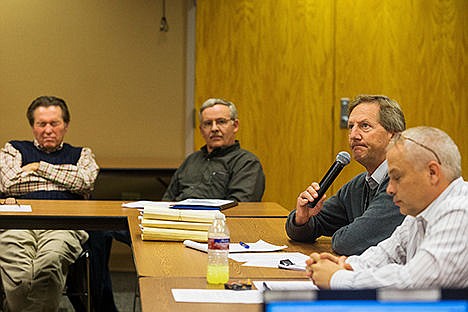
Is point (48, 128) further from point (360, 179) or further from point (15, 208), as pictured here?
point (360, 179)

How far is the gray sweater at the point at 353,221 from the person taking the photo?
301cm

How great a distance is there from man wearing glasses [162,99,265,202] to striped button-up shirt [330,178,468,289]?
2.97 meters

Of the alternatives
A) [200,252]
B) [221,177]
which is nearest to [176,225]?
[200,252]

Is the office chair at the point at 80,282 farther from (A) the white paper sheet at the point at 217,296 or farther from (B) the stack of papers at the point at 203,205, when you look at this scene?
(A) the white paper sheet at the point at 217,296

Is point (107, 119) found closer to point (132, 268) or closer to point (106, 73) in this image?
point (106, 73)

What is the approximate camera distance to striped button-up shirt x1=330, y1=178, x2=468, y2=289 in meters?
2.06

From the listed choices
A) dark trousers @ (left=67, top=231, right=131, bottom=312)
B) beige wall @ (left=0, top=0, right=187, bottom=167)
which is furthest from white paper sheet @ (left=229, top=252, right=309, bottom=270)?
beige wall @ (left=0, top=0, right=187, bottom=167)

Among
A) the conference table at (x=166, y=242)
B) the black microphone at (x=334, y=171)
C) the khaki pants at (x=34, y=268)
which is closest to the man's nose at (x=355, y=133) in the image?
the black microphone at (x=334, y=171)

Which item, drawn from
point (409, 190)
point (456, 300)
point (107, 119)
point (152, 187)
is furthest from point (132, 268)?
point (456, 300)

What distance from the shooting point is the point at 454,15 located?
22.1 ft

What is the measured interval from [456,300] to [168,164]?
522 centimetres

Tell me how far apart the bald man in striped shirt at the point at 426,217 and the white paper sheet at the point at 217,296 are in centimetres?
19

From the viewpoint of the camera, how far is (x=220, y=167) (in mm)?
5367

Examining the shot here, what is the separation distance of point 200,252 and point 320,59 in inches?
153
